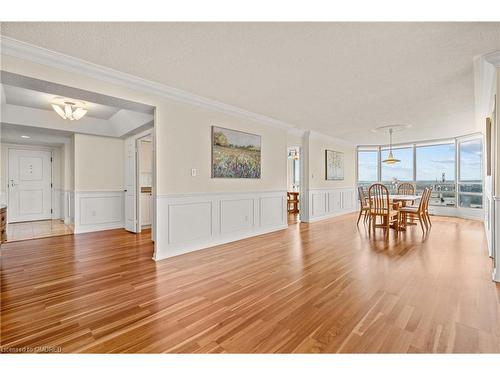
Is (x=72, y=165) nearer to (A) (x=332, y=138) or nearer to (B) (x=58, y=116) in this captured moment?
(B) (x=58, y=116)

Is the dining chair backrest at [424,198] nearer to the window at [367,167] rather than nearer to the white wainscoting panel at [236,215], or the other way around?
the white wainscoting panel at [236,215]

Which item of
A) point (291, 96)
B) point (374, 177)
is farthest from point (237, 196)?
point (374, 177)

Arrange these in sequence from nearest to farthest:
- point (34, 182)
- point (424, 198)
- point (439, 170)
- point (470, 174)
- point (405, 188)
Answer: point (424, 198) < point (34, 182) < point (470, 174) < point (405, 188) < point (439, 170)

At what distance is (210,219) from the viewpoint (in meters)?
4.14

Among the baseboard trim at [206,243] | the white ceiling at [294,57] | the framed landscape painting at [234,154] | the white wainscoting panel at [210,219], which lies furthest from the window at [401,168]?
the framed landscape painting at [234,154]

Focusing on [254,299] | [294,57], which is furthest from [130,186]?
[294,57]

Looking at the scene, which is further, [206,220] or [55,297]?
[206,220]

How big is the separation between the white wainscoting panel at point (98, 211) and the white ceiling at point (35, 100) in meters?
1.80

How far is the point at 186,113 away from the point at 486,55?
365 centimetres

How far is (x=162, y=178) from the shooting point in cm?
350

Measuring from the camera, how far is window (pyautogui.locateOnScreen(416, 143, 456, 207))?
755cm

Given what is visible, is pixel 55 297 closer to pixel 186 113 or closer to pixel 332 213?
pixel 186 113

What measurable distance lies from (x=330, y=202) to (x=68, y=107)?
6.76 m

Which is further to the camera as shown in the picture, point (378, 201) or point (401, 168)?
point (401, 168)
